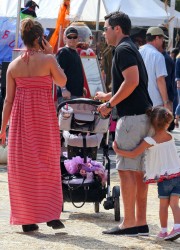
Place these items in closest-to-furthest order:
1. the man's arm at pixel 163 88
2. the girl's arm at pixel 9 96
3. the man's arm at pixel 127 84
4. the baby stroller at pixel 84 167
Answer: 1. the man's arm at pixel 127 84
2. the girl's arm at pixel 9 96
3. the baby stroller at pixel 84 167
4. the man's arm at pixel 163 88

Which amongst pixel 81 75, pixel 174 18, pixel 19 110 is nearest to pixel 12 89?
pixel 19 110

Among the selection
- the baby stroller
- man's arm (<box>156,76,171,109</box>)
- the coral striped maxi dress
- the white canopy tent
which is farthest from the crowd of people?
the white canopy tent

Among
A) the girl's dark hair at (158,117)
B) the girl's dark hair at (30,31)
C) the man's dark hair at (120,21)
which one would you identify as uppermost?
the man's dark hair at (120,21)

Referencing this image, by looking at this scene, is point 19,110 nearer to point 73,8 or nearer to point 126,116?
point 126,116

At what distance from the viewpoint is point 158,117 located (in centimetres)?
691

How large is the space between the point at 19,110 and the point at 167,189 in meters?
1.36

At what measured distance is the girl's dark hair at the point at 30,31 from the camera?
278 inches

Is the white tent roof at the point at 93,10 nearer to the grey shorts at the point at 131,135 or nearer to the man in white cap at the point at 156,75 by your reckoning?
the man in white cap at the point at 156,75

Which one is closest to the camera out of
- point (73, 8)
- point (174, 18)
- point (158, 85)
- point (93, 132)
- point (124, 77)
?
point (124, 77)

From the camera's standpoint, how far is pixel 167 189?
23.0 feet

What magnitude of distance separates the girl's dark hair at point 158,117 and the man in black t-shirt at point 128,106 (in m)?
0.05

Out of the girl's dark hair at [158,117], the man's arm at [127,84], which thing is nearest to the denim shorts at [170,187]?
the girl's dark hair at [158,117]

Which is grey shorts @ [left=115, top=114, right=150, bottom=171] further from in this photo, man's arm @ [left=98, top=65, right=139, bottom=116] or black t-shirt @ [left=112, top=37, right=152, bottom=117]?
man's arm @ [left=98, top=65, right=139, bottom=116]

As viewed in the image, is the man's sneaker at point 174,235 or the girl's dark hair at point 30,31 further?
the girl's dark hair at point 30,31
